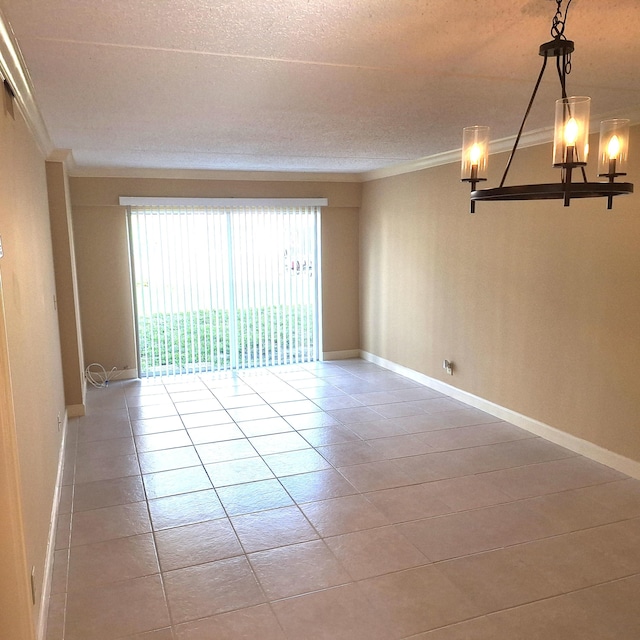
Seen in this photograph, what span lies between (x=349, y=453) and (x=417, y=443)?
22.8 inches

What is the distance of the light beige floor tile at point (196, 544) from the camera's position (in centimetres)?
280

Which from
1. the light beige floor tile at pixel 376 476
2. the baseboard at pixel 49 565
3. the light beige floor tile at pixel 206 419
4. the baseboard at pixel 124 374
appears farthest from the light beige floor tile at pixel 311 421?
the baseboard at pixel 124 374

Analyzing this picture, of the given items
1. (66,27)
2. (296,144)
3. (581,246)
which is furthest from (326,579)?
(296,144)

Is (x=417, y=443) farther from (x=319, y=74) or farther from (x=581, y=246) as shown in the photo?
(x=319, y=74)

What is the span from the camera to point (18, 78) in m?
2.58

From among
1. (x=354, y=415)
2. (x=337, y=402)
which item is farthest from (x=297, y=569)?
(x=337, y=402)

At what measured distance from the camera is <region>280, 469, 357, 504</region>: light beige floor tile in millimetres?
3466

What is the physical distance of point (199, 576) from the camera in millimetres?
2666

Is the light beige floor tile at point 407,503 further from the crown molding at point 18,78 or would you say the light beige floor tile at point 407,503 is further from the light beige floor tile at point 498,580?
the crown molding at point 18,78

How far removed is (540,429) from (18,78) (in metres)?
4.20

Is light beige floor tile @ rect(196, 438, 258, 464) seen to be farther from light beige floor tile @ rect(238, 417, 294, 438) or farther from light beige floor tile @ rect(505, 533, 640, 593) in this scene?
light beige floor tile @ rect(505, 533, 640, 593)

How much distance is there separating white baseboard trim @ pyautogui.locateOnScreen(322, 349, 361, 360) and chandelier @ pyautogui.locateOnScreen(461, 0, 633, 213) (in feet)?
17.5

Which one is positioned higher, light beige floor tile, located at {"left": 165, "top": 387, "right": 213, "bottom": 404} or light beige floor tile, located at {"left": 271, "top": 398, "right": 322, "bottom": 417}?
light beige floor tile, located at {"left": 165, "top": 387, "right": 213, "bottom": 404}

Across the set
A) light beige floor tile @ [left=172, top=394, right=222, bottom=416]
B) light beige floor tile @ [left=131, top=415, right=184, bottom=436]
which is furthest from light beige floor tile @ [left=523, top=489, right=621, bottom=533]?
light beige floor tile @ [left=172, top=394, right=222, bottom=416]
